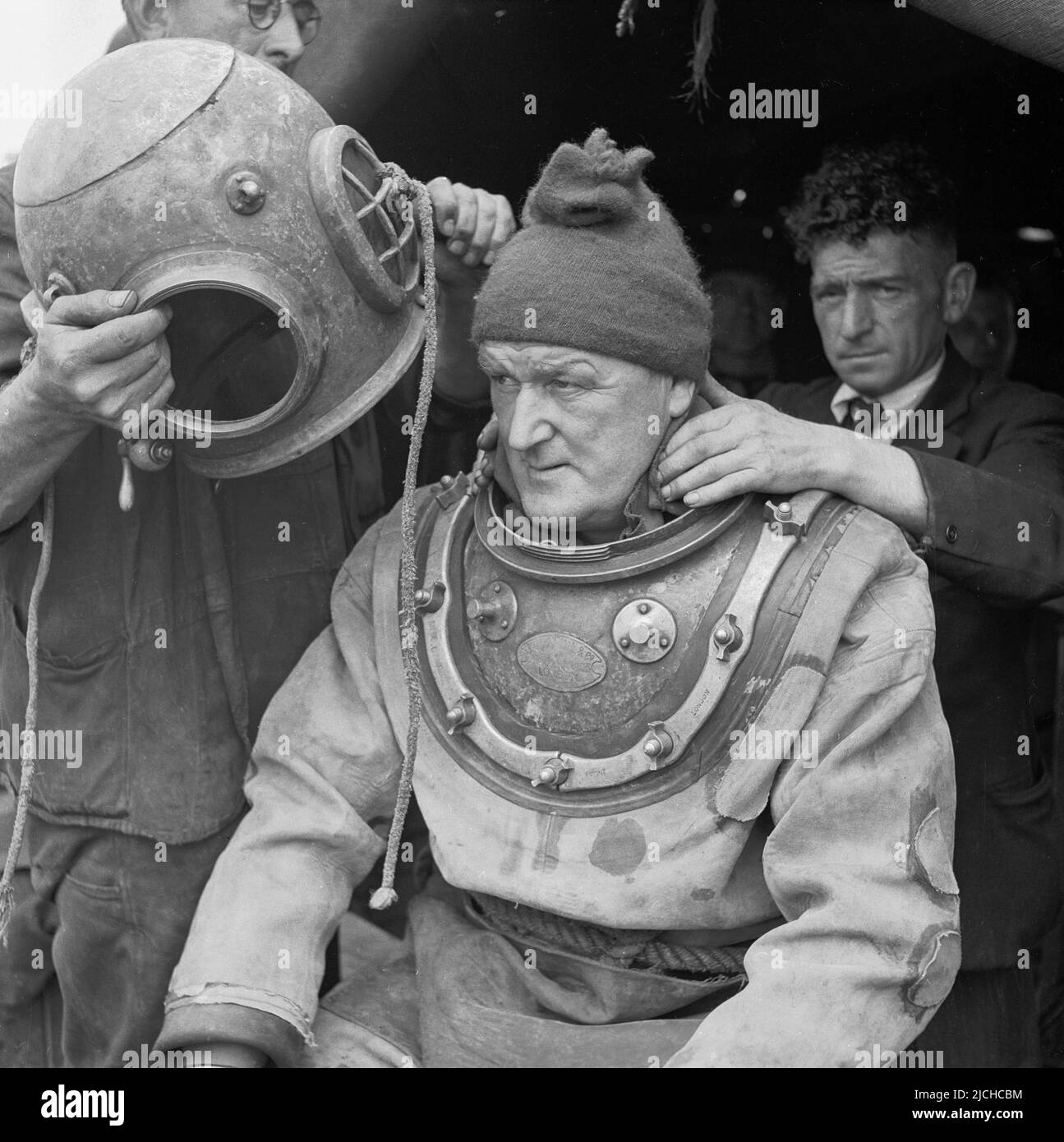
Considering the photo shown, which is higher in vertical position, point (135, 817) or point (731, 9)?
point (731, 9)

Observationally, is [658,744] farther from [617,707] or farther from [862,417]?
[862,417]

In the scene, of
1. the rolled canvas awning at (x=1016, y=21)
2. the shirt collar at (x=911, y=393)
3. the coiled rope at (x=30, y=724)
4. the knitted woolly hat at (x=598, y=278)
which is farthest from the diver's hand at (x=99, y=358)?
the shirt collar at (x=911, y=393)

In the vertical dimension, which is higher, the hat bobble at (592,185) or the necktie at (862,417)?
the hat bobble at (592,185)

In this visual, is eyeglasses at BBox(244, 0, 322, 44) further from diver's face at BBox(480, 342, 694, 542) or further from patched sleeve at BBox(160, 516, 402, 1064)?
patched sleeve at BBox(160, 516, 402, 1064)

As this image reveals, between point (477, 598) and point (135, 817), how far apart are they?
0.81 metres

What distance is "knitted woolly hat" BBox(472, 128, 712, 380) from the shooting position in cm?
287

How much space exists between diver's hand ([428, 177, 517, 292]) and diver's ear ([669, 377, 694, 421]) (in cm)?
45

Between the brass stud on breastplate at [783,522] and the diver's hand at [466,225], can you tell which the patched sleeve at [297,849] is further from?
the brass stud on breastplate at [783,522]

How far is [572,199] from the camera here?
9.47ft

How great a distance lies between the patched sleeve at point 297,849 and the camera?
9.47 ft

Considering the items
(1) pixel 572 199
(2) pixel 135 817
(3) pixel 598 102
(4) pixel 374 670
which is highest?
(3) pixel 598 102

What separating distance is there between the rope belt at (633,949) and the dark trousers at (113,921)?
752 mm

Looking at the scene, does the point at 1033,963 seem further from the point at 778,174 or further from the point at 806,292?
the point at 778,174

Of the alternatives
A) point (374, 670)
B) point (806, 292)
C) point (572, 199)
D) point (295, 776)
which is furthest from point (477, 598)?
point (806, 292)
